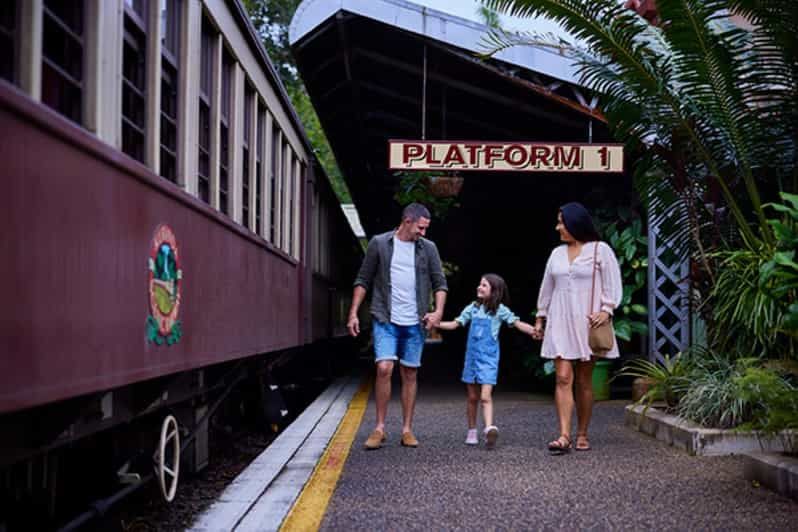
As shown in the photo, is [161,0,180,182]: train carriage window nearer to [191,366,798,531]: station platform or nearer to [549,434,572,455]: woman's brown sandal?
[191,366,798,531]: station platform

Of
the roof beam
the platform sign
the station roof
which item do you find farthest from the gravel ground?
the roof beam

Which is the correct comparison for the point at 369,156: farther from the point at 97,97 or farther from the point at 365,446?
the point at 97,97

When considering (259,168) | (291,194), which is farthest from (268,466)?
(291,194)

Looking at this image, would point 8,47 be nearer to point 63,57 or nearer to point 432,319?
point 63,57

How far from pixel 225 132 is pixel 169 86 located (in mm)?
1434

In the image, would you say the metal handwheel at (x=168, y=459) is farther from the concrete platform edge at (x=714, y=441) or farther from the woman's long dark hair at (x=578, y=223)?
the concrete platform edge at (x=714, y=441)

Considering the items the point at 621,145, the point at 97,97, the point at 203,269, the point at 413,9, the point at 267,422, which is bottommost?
the point at 267,422

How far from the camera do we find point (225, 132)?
248 inches

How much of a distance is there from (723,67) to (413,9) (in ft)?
12.2

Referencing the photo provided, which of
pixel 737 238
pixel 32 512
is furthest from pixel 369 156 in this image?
pixel 32 512

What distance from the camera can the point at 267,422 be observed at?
9383 millimetres

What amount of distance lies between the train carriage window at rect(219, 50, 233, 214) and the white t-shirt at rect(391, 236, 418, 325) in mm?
1267

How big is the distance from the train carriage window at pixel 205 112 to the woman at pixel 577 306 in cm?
229

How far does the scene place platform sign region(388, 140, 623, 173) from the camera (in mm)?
9320
